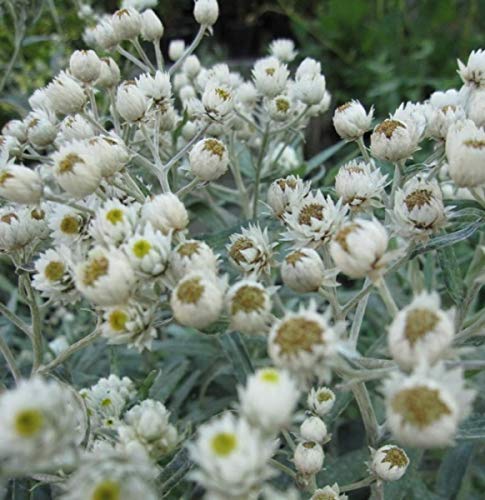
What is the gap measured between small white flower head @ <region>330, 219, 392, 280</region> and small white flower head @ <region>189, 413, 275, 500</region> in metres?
0.27

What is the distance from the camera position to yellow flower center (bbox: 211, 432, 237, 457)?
645mm

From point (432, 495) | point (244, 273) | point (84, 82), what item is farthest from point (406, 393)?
point (84, 82)

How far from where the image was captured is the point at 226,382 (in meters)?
1.70

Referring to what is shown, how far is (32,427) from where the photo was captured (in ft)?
2.08

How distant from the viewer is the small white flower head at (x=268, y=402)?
670 mm

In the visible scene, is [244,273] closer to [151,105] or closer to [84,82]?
[151,105]

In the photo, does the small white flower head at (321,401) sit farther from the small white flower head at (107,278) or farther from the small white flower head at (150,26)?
the small white flower head at (150,26)

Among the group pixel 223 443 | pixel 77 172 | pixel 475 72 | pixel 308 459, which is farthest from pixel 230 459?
pixel 475 72

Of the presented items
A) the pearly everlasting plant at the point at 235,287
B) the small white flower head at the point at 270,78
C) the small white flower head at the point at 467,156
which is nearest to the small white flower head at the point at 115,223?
the pearly everlasting plant at the point at 235,287

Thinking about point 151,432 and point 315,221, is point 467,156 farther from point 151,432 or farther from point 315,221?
point 151,432

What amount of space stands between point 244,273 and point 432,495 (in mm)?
650

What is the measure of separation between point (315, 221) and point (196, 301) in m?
0.28

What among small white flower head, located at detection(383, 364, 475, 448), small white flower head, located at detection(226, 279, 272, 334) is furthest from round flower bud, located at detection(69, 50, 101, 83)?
small white flower head, located at detection(383, 364, 475, 448)

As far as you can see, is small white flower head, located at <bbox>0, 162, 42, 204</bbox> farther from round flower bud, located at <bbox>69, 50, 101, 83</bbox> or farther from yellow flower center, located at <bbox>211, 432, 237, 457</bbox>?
yellow flower center, located at <bbox>211, 432, 237, 457</bbox>
